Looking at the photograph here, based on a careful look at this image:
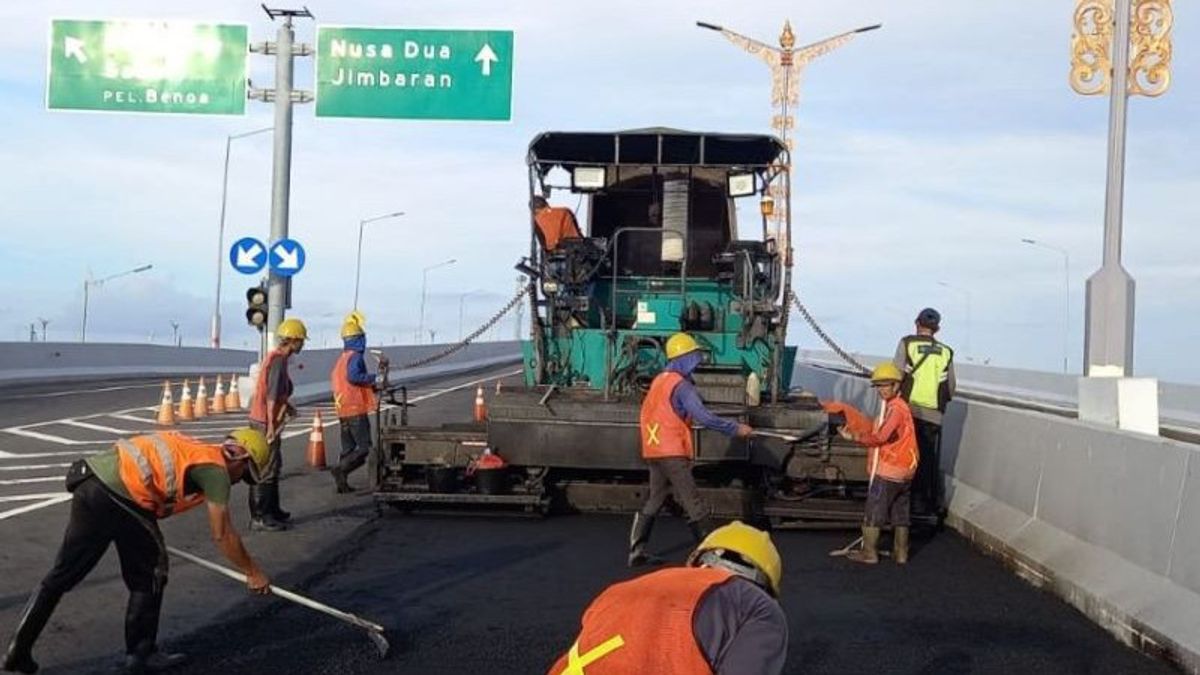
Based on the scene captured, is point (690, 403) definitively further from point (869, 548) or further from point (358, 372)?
point (358, 372)

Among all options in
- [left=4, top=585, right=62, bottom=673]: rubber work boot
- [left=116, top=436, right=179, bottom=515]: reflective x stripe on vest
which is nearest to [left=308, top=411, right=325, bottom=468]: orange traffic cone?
[left=4, top=585, right=62, bottom=673]: rubber work boot

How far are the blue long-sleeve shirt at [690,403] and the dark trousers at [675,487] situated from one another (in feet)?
1.15

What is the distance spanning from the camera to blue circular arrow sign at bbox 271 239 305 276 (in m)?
20.6

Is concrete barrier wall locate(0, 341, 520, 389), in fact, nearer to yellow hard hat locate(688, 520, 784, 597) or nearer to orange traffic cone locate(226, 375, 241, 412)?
orange traffic cone locate(226, 375, 241, 412)

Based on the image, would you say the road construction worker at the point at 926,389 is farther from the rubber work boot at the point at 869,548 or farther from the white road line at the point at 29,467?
the white road line at the point at 29,467

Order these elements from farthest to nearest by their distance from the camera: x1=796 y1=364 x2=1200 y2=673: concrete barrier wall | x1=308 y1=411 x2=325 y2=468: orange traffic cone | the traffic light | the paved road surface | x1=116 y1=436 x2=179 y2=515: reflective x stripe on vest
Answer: the traffic light < x1=308 y1=411 x2=325 y2=468: orange traffic cone < x1=796 y1=364 x2=1200 y2=673: concrete barrier wall < the paved road surface < x1=116 y1=436 x2=179 y2=515: reflective x stripe on vest

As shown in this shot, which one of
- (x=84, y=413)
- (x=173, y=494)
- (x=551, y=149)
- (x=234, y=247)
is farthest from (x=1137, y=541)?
(x=84, y=413)

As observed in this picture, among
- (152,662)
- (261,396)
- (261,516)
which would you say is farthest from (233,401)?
(152,662)

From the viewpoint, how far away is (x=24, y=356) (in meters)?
34.5

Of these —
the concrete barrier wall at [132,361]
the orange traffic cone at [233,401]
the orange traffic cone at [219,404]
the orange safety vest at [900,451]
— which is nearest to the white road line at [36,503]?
the orange safety vest at [900,451]

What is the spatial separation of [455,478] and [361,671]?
532 centimetres

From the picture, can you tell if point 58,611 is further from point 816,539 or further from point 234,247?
point 234,247

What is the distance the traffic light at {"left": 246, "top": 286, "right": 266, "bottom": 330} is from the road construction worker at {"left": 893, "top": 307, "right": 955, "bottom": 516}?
1065 centimetres

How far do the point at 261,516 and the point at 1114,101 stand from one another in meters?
8.84
